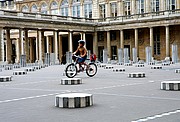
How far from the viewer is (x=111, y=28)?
66500 millimetres

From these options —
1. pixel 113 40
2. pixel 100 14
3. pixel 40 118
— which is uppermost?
pixel 100 14

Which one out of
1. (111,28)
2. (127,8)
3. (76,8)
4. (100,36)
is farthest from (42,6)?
(127,8)

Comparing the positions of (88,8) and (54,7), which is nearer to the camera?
(88,8)

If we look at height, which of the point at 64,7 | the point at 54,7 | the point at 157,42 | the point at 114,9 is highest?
the point at 54,7

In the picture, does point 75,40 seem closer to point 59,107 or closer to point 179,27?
point 179,27

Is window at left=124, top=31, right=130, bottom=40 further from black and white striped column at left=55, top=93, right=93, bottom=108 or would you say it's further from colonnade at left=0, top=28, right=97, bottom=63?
black and white striped column at left=55, top=93, right=93, bottom=108

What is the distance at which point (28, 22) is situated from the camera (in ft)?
183

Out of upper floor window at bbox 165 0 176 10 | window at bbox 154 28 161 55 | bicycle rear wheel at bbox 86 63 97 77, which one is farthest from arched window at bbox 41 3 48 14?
bicycle rear wheel at bbox 86 63 97 77

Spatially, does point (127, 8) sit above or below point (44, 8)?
below

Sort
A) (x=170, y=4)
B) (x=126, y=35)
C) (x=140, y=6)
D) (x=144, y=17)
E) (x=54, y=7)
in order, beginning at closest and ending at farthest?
1. (x=144, y=17)
2. (x=170, y=4)
3. (x=140, y=6)
4. (x=126, y=35)
5. (x=54, y=7)

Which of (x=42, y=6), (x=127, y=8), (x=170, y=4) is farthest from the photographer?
(x=42, y=6)

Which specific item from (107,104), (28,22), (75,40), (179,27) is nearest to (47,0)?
(75,40)

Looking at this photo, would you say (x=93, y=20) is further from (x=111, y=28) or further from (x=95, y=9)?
(x=111, y=28)

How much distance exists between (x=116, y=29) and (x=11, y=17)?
65.4 feet
